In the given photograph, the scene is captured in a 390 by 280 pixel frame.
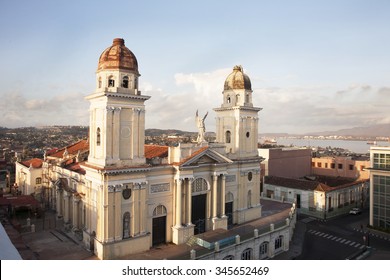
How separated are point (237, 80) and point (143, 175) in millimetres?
11877

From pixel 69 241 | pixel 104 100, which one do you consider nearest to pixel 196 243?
pixel 69 241

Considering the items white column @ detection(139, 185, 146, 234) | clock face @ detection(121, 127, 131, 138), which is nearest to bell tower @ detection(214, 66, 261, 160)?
white column @ detection(139, 185, 146, 234)

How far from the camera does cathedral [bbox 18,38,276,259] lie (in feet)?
61.5

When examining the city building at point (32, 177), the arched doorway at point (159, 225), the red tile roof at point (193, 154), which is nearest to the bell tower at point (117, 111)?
the red tile roof at point (193, 154)

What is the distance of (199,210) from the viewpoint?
76.4ft

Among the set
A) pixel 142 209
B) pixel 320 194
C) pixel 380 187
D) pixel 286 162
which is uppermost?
pixel 286 162

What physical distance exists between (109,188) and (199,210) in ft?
24.5

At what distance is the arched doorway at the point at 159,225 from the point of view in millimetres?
21094

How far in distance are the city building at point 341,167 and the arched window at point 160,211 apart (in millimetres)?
32022

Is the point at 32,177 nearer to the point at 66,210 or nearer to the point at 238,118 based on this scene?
the point at 66,210

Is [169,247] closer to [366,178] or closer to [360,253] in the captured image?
[360,253]

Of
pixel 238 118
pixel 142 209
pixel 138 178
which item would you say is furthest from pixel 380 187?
pixel 138 178

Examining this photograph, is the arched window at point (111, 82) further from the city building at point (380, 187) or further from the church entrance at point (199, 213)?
the city building at point (380, 187)

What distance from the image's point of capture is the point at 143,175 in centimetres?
1975
